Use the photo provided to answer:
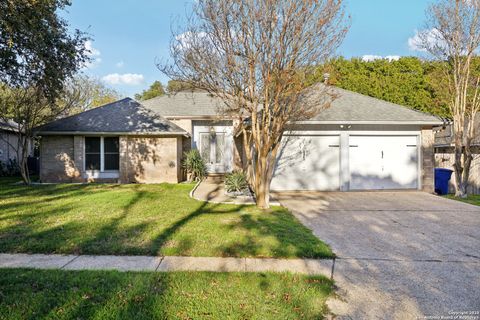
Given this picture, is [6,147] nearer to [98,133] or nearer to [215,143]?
[98,133]

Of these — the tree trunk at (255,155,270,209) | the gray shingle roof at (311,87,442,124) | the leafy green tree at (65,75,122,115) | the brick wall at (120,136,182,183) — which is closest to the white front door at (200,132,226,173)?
the brick wall at (120,136,182,183)

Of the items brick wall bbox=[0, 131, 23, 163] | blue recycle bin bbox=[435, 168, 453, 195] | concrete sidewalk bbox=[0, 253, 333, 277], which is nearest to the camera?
concrete sidewalk bbox=[0, 253, 333, 277]

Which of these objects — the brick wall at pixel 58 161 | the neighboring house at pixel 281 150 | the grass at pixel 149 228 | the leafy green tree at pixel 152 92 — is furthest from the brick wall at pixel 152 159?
the leafy green tree at pixel 152 92

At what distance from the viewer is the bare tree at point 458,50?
1087 cm

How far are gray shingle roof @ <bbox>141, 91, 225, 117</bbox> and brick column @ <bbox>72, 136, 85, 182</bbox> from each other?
190 inches

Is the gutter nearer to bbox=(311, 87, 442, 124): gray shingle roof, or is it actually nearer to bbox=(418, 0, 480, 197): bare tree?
bbox=(311, 87, 442, 124): gray shingle roof

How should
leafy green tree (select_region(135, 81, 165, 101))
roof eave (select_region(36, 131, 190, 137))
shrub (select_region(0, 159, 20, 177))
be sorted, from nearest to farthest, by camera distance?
1. roof eave (select_region(36, 131, 190, 137))
2. shrub (select_region(0, 159, 20, 177))
3. leafy green tree (select_region(135, 81, 165, 101))

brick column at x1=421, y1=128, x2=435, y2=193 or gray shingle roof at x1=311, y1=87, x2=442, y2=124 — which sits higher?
gray shingle roof at x1=311, y1=87, x2=442, y2=124

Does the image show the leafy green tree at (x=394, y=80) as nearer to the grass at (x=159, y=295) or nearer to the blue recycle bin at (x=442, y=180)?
the blue recycle bin at (x=442, y=180)

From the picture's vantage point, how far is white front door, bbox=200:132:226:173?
55.8 feet

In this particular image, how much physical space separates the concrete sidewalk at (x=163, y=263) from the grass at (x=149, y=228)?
204 mm

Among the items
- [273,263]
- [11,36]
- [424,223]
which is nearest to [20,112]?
[11,36]

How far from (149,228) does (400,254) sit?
15.8ft

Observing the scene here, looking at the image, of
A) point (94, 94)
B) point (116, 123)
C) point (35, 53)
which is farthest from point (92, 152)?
point (94, 94)
